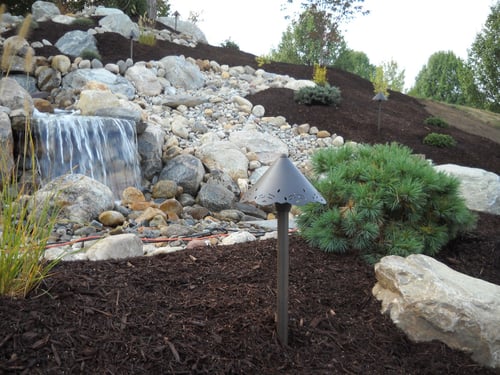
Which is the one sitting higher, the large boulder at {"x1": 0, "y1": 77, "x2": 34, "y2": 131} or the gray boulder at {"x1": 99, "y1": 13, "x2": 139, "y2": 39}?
the gray boulder at {"x1": 99, "y1": 13, "x2": 139, "y2": 39}

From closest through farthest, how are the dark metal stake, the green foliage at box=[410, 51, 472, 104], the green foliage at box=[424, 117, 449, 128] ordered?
the dark metal stake
the green foliage at box=[424, 117, 449, 128]
the green foliage at box=[410, 51, 472, 104]

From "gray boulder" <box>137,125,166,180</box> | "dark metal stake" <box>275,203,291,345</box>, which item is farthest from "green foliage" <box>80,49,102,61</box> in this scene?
"dark metal stake" <box>275,203,291,345</box>

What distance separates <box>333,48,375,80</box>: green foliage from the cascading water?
65.3 ft

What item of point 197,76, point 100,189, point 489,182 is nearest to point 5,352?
point 100,189

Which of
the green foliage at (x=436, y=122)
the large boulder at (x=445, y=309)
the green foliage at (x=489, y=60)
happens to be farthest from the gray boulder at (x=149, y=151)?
the green foliage at (x=489, y=60)

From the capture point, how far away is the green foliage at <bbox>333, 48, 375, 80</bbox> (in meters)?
26.4

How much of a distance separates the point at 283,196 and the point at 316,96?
9.68m

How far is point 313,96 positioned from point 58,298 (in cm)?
971

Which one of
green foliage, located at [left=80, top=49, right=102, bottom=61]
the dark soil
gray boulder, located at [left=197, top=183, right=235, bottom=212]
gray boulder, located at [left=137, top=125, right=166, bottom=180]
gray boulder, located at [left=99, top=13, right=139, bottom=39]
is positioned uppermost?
gray boulder, located at [left=99, top=13, right=139, bottom=39]

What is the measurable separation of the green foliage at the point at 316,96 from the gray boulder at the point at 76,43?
208 inches

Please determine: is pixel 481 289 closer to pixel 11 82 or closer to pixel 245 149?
pixel 245 149

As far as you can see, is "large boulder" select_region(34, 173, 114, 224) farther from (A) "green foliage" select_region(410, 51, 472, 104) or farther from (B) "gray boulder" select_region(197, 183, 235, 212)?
(A) "green foliage" select_region(410, 51, 472, 104)

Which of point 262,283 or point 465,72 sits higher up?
point 465,72

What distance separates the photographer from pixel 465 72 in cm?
1766
